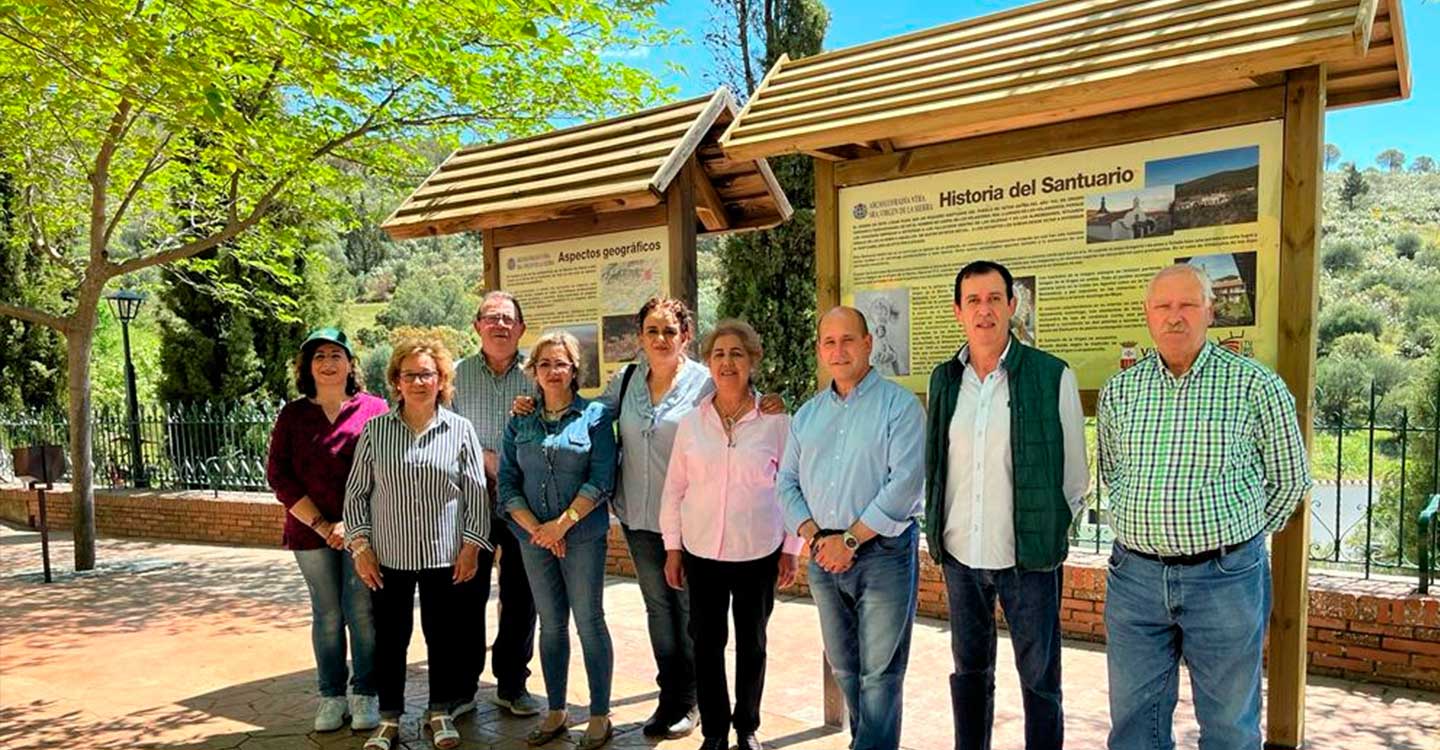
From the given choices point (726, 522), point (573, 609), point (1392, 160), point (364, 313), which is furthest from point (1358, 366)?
point (1392, 160)

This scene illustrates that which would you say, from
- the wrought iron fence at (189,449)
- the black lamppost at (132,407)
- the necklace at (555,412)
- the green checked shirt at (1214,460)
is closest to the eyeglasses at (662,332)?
the necklace at (555,412)

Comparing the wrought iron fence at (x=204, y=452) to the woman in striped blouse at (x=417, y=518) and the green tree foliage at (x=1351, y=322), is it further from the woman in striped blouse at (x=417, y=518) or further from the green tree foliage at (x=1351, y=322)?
the green tree foliage at (x=1351, y=322)

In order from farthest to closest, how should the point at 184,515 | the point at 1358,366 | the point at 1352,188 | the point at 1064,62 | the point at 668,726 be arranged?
1. the point at 1352,188
2. the point at 1358,366
3. the point at 184,515
4. the point at 668,726
5. the point at 1064,62

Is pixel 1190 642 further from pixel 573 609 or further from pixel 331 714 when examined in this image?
pixel 331 714

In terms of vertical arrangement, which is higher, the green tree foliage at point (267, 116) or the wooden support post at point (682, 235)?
the green tree foliage at point (267, 116)

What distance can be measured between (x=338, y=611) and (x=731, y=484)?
2065 mm

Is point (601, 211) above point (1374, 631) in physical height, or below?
above

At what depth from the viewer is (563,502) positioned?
12.5 feet

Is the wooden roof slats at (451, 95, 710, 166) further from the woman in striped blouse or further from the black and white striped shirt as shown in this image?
the black and white striped shirt

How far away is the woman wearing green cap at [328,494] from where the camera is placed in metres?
4.07

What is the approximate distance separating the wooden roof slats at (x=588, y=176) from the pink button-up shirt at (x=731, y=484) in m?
1.43

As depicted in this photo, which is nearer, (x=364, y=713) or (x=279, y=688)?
(x=364, y=713)

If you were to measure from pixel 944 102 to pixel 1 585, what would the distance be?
9.41 m

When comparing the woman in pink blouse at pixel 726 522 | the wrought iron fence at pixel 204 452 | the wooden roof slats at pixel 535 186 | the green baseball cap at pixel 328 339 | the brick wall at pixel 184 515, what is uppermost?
the wooden roof slats at pixel 535 186
